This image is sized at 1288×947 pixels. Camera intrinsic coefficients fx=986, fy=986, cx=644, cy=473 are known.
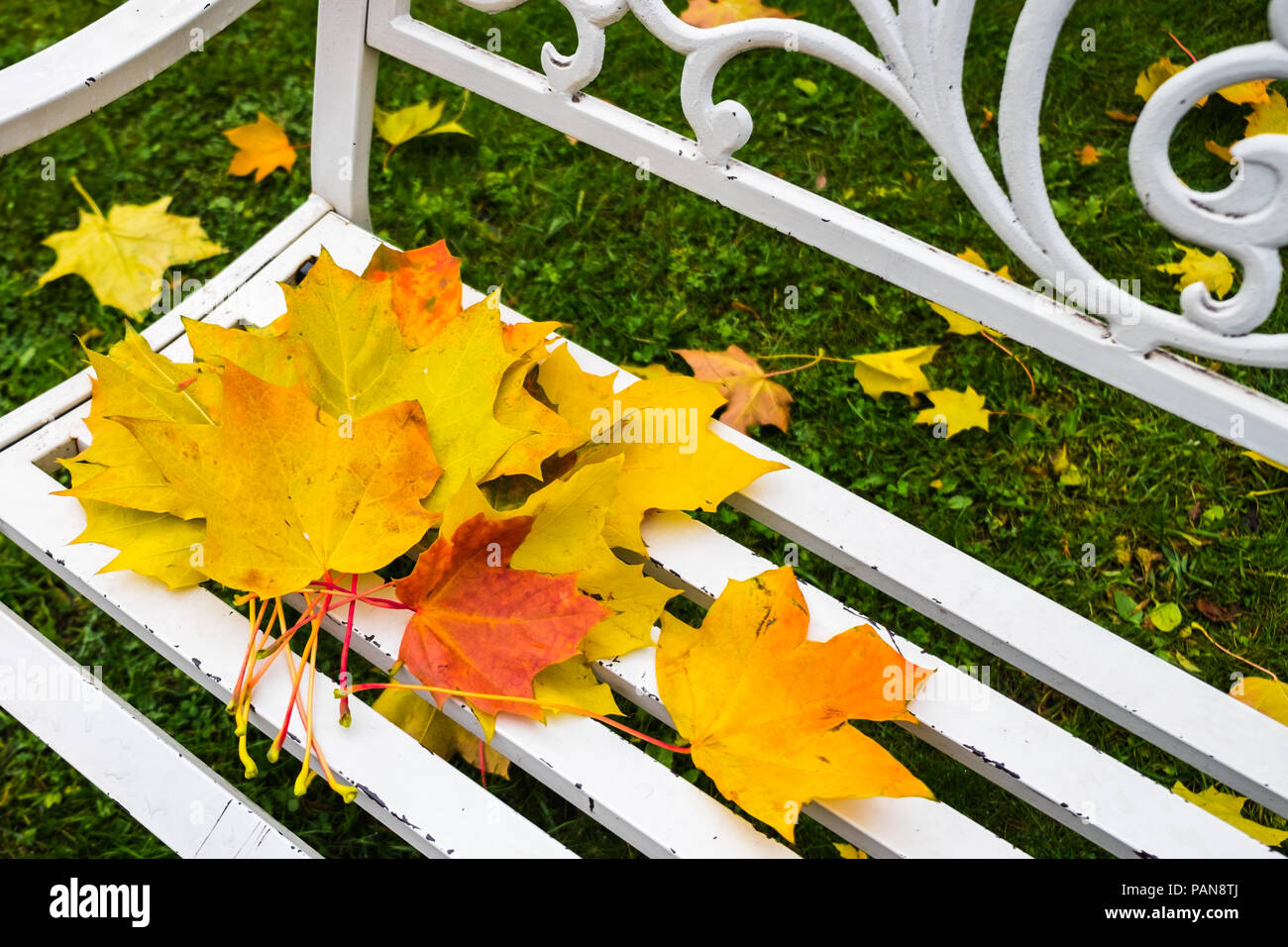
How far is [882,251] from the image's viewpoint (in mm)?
1077

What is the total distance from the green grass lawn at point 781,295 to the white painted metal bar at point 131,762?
0.54m

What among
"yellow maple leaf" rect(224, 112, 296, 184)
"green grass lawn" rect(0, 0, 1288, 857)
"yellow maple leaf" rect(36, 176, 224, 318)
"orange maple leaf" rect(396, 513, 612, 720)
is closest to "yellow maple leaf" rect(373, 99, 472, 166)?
"green grass lawn" rect(0, 0, 1288, 857)

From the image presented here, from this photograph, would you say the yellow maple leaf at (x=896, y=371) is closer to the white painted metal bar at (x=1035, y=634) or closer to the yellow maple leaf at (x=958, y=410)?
the yellow maple leaf at (x=958, y=410)

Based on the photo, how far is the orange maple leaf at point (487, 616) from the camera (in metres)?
0.92

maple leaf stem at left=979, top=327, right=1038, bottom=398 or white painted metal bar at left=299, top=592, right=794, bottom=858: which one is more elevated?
maple leaf stem at left=979, top=327, right=1038, bottom=398

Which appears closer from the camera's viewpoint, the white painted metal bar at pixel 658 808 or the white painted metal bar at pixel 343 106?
the white painted metal bar at pixel 658 808

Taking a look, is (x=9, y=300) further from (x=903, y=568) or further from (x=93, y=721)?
(x=903, y=568)

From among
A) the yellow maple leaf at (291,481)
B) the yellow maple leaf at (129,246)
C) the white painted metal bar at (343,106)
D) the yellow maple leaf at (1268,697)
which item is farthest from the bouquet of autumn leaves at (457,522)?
the yellow maple leaf at (129,246)

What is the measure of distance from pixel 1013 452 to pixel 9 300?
6.46ft

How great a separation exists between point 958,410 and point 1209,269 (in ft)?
1.69

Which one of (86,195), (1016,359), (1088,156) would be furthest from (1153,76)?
(86,195)

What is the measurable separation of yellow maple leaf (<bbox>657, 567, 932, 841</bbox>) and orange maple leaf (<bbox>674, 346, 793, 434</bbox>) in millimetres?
788

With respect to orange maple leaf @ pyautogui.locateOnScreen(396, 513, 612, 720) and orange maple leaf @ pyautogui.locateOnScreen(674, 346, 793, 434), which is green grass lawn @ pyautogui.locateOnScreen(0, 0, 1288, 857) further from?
orange maple leaf @ pyautogui.locateOnScreen(396, 513, 612, 720)

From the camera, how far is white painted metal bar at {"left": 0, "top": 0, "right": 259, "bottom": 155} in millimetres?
1053
